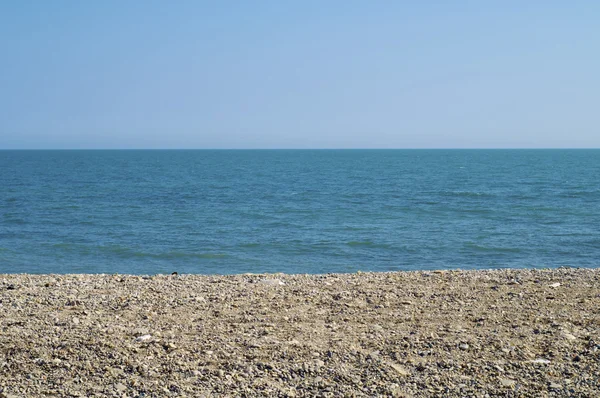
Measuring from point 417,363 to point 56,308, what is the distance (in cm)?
536

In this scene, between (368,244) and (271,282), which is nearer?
(271,282)

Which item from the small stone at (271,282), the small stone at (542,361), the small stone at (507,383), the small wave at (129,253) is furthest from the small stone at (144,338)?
the small wave at (129,253)

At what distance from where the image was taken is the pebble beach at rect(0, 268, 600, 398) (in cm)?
610

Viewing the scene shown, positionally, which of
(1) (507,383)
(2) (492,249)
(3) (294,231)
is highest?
(1) (507,383)

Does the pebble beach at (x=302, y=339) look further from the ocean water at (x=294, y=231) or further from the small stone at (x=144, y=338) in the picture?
the ocean water at (x=294, y=231)

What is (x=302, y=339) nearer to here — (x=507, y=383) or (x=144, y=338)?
(x=144, y=338)

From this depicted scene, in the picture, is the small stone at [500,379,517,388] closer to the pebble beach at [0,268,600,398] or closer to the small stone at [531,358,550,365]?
the pebble beach at [0,268,600,398]

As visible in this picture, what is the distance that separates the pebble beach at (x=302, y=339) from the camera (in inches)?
240

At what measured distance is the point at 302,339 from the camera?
7414 millimetres

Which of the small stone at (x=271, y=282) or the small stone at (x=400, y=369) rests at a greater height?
the small stone at (x=400, y=369)

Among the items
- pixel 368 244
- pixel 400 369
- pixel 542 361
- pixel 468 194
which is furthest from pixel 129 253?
pixel 468 194

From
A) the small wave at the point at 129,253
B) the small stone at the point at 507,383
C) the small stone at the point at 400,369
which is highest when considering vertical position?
the small stone at the point at 400,369

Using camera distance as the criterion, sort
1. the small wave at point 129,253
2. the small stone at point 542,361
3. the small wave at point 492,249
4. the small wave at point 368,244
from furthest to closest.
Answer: the small wave at point 368,244 → the small wave at point 492,249 → the small wave at point 129,253 → the small stone at point 542,361

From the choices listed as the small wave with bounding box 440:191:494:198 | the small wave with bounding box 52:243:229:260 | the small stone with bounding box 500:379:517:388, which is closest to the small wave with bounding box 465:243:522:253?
the small wave with bounding box 52:243:229:260
